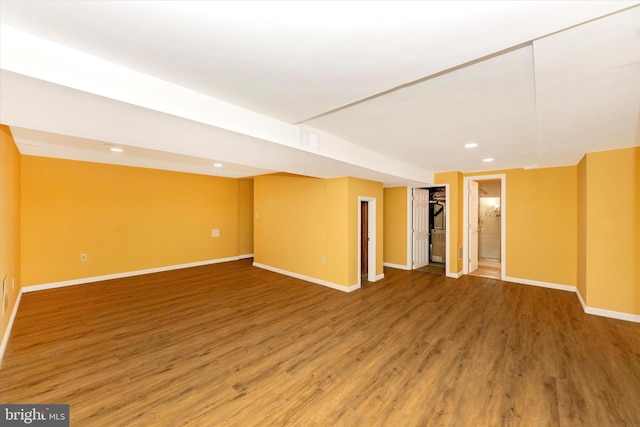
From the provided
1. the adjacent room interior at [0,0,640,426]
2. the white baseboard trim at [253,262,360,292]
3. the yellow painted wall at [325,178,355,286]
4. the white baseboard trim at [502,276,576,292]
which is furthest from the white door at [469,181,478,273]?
the yellow painted wall at [325,178,355,286]

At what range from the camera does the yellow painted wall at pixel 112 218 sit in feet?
15.4

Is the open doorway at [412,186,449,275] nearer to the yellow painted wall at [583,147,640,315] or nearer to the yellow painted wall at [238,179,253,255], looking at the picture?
the yellow painted wall at [583,147,640,315]

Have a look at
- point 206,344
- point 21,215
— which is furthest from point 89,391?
point 21,215

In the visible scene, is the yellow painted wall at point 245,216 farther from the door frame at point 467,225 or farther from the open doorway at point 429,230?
the door frame at point 467,225

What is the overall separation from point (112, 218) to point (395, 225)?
6.86 metres

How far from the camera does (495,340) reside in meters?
3.04

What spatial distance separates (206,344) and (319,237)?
2.95m

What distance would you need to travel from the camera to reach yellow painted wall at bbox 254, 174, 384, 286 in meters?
4.95

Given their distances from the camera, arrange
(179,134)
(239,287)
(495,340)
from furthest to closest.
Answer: (239,287) < (495,340) < (179,134)

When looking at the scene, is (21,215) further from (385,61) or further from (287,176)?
(385,61)

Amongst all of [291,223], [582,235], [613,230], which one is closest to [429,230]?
[582,235]
